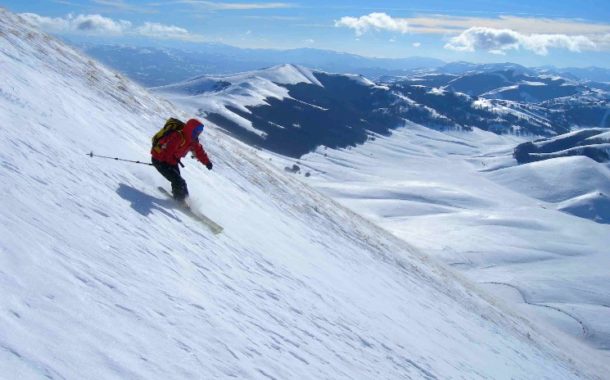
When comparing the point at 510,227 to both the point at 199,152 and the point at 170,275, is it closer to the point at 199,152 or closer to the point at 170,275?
the point at 199,152

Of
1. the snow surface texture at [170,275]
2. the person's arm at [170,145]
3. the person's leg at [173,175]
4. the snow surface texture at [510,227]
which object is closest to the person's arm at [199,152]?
the person's arm at [170,145]

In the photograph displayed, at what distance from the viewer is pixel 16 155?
993 cm

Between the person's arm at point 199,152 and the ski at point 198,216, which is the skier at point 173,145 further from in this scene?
the ski at point 198,216

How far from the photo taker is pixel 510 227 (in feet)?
390

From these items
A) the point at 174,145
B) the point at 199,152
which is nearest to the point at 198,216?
the point at 199,152

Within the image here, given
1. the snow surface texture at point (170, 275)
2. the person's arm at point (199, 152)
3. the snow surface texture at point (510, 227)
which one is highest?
the person's arm at point (199, 152)

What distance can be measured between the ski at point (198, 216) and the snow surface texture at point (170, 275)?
0.34 metres

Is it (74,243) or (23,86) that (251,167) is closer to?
(23,86)

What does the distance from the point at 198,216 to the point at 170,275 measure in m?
4.66

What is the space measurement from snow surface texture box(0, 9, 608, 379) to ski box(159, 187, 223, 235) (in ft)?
1.12

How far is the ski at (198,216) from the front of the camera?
1336cm

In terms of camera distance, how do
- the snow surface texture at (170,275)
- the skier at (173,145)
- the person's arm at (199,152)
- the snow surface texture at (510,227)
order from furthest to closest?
the snow surface texture at (510,227) < the person's arm at (199,152) < the skier at (173,145) < the snow surface texture at (170,275)

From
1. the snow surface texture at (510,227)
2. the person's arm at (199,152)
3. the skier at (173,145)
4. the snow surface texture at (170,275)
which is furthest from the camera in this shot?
the snow surface texture at (510,227)

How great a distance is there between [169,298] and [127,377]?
254 centimetres
